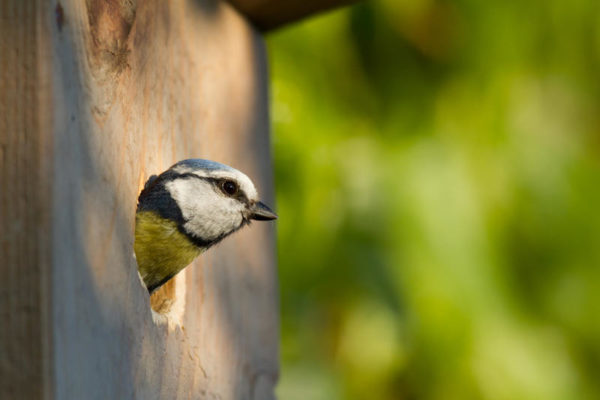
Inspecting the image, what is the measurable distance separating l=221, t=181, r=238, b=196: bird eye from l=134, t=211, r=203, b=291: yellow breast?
12 cm

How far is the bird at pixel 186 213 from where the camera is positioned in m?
1.18

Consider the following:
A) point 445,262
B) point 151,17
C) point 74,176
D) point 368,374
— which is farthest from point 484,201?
point 74,176

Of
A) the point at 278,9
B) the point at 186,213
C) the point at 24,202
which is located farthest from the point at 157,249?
the point at 278,9

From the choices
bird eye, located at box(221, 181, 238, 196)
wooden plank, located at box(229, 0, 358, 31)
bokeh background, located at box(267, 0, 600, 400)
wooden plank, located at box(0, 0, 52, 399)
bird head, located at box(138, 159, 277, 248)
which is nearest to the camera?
wooden plank, located at box(0, 0, 52, 399)

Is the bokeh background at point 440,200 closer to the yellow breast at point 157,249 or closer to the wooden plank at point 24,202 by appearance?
the yellow breast at point 157,249

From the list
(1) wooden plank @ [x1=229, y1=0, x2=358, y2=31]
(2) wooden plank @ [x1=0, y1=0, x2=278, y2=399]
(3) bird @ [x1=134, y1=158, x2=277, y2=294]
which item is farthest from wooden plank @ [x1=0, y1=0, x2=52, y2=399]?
(1) wooden plank @ [x1=229, y1=0, x2=358, y2=31]

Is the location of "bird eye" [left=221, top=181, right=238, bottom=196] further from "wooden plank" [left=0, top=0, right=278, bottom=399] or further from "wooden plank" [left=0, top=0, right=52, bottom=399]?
"wooden plank" [left=0, top=0, right=52, bottom=399]

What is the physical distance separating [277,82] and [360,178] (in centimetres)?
45

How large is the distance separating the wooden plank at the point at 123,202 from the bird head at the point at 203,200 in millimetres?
37

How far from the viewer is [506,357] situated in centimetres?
266

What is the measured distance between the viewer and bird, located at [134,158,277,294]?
1.18 meters

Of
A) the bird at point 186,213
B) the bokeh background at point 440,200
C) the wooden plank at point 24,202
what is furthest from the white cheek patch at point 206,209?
the bokeh background at point 440,200

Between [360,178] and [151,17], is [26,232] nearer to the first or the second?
[151,17]

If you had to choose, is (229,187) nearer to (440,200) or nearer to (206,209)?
(206,209)
